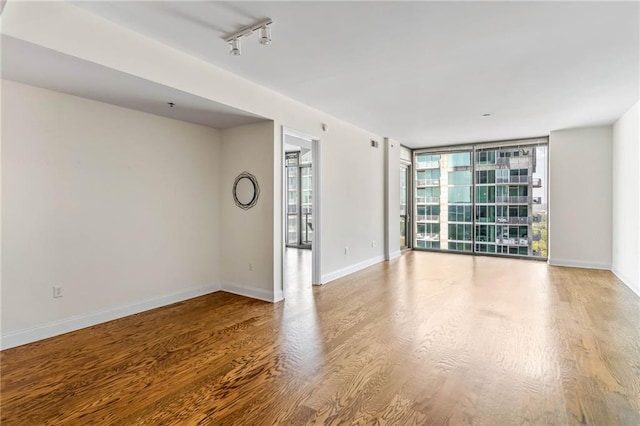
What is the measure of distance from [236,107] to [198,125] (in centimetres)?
112

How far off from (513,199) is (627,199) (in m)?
2.34

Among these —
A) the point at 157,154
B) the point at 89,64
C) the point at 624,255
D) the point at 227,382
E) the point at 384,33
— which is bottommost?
the point at 227,382

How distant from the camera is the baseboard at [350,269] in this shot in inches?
207

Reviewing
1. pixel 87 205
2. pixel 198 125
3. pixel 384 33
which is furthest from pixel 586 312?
pixel 87 205

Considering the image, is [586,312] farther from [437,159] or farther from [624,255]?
[437,159]

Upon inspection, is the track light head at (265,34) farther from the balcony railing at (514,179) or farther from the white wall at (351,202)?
the balcony railing at (514,179)

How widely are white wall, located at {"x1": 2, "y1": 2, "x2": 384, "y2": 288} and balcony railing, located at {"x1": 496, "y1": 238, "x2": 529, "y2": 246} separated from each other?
2.89 m

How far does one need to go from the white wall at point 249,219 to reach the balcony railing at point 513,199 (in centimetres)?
583

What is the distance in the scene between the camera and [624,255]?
17.1ft

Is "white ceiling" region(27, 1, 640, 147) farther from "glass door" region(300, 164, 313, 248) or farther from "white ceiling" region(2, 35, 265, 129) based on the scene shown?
"glass door" region(300, 164, 313, 248)

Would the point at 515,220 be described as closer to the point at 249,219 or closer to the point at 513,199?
the point at 513,199

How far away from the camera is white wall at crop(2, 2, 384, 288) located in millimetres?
2293

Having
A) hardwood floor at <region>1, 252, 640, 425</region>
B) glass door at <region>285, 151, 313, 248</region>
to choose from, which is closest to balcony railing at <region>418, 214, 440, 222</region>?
glass door at <region>285, 151, 313, 248</region>

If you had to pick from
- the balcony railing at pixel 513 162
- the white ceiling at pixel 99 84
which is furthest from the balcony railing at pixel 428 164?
the white ceiling at pixel 99 84
